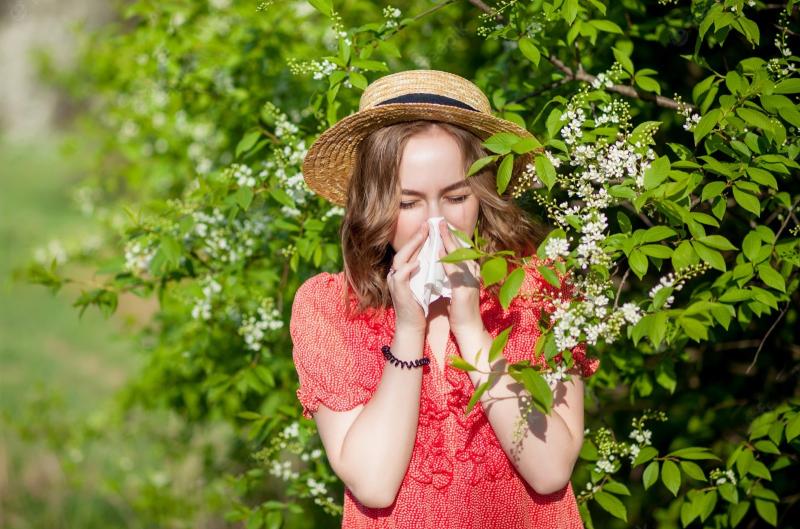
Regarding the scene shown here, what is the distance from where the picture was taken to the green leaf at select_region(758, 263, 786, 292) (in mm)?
2004

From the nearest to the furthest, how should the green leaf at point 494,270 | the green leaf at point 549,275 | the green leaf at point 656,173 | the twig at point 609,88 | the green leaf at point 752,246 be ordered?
1. the green leaf at point 494,270
2. the green leaf at point 549,275
3. the green leaf at point 656,173
4. the green leaf at point 752,246
5. the twig at point 609,88

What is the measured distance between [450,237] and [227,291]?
3.62ft

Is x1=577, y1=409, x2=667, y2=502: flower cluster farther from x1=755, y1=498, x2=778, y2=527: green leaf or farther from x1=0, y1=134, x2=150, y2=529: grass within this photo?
x1=0, y1=134, x2=150, y2=529: grass

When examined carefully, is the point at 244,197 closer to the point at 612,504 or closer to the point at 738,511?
the point at 612,504

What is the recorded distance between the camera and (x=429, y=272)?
1.89 meters

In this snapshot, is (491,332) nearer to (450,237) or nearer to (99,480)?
(450,237)

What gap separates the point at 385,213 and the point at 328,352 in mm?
369

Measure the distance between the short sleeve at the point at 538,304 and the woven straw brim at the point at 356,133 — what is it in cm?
29

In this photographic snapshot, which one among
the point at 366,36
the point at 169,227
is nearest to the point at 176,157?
the point at 169,227

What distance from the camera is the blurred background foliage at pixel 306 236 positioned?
227 centimetres

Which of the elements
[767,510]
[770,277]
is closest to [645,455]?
[767,510]

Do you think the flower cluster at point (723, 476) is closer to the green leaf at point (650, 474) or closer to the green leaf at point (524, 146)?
the green leaf at point (650, 474)

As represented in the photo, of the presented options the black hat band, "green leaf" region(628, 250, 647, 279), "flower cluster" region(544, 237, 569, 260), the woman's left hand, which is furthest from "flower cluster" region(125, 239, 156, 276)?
"green leaf" region(628, 250, 647, 279)

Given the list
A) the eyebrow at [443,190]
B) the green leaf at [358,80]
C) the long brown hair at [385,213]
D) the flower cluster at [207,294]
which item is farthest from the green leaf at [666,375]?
the flower cluster at [207,294]
